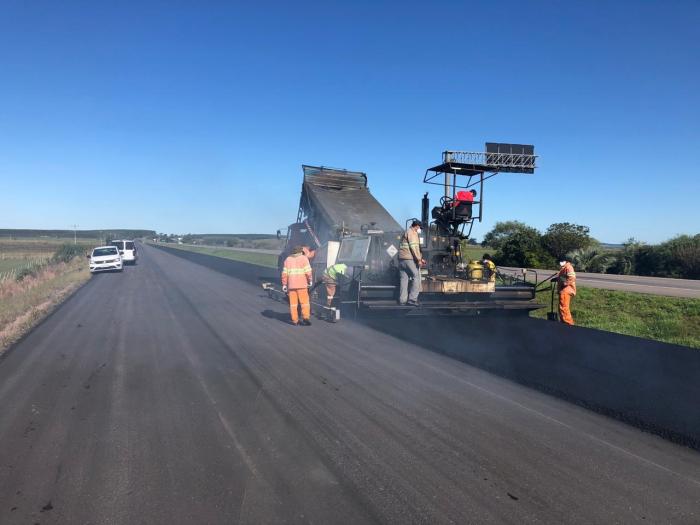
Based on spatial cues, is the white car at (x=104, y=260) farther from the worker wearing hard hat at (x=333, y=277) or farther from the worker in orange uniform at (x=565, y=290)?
the worker in orange uniform at (x=565, y=290)

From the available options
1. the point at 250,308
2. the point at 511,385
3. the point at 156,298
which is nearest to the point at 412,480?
the point at 511,385

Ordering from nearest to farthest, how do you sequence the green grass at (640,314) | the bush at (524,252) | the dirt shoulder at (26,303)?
the dirt shoulder at (26,303), the green grass at (640,314), the bush at (524,252)

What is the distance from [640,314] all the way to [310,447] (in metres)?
11.4

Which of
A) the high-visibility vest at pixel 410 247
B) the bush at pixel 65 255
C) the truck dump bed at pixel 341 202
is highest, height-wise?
the truck dump bed at pixel 341 202

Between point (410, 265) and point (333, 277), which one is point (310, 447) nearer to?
point (410, 265)

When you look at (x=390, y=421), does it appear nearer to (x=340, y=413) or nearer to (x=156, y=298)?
(x=340, y=413)

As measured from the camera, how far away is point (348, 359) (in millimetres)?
7293

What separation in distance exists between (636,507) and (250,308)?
33.6ft

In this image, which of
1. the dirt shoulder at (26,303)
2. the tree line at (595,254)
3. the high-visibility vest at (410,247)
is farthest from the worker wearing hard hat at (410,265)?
the tree line at (595,254)

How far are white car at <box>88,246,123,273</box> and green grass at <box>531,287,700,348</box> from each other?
67.8 feet

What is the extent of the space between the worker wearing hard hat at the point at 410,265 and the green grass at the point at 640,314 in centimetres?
505

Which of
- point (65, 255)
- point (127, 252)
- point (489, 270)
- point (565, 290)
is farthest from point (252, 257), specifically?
point (565, 290)

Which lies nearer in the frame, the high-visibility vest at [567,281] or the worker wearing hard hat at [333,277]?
the high-visibility vest at [567,281]

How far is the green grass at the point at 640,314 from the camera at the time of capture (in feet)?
36.8
